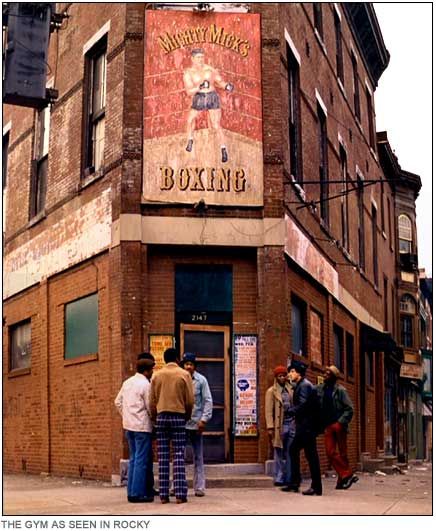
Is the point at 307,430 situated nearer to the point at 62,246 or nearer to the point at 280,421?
the point at 280,421

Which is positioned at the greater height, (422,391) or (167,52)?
(167,52)

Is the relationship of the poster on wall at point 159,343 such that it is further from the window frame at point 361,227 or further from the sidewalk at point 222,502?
the window frame at point 361,227

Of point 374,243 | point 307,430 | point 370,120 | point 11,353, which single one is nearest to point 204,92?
point 307,430

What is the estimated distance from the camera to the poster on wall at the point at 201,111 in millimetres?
14391

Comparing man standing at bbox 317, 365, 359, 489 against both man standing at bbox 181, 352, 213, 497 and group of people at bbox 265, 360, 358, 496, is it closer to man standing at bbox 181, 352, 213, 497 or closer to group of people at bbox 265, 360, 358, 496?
group of people at bbox 265, 360, 358, 496

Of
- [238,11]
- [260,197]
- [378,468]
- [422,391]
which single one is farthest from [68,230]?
[422,391]

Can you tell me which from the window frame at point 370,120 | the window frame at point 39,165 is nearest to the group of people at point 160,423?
the window frame at point 39,165

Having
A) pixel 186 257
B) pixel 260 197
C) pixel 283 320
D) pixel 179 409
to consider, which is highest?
pixel 260 197

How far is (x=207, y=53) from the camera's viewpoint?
48.3 feet

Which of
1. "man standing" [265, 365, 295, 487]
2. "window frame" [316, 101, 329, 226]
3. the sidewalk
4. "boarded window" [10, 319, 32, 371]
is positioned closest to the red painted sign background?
"man standing" [265, 365, 295, 487]

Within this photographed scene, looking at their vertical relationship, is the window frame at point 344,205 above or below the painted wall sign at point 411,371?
above

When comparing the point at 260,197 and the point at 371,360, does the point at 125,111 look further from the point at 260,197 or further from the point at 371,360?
the point at 371,360
